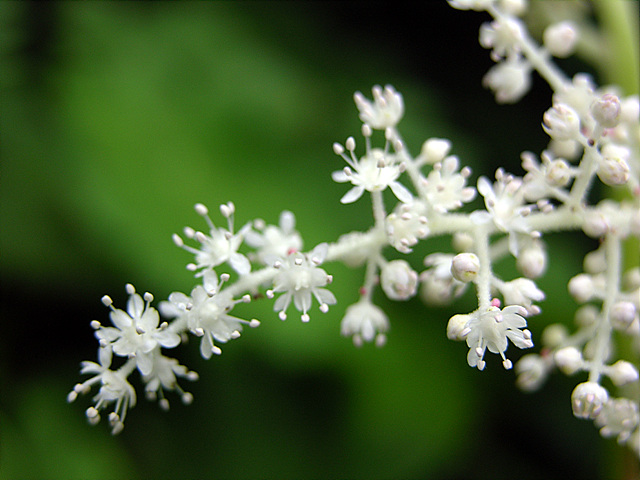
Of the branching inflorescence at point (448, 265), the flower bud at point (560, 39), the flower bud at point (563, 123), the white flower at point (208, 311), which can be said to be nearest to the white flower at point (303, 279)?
the branching inflorescence at point (448, 265)

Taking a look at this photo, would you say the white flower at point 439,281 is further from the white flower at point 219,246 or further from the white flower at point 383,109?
the white flower at point 219,246

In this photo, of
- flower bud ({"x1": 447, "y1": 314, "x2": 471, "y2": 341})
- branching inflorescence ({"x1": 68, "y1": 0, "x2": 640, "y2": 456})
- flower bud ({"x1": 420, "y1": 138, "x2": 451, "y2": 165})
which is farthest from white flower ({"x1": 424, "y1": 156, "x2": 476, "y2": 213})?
flower bud ({"x1": 447, "y1": 314, "x2": 471, "y2": 341})

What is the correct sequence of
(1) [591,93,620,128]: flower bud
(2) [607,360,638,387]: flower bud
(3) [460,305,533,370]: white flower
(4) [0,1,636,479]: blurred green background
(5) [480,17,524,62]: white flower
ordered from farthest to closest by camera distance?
(4) [0,1,636,479]: blurred green background, (5) [480,17,524,62]: white flower, (2) [607,360,638,387]: flower bud, (1) [591,93,620,128]: flower bud, (3) [460,305,533,370]: white flower

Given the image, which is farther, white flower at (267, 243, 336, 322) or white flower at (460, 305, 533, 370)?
white flower at (267, 243, 336, 322)

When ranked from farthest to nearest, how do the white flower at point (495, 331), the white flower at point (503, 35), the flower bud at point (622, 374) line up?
1. the white flower at point (503, 35)
2. the flower bud at point (622, 374)
3. the white flower at point (495, 331)

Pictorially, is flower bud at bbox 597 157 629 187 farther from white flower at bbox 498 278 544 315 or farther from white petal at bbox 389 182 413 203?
white petal at bbox 389 182 413 203

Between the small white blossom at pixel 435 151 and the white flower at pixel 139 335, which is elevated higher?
the small white blossom at pixel 435 151

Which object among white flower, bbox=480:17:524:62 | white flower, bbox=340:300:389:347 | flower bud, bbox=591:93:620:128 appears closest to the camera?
flower bud, bbox=591:93:620:128

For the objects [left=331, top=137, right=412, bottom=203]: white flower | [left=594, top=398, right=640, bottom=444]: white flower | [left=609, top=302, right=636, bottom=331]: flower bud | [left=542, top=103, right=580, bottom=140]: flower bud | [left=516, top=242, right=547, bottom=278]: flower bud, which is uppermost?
[left=542, top=103, right=580, bottom=140]: flower bud
